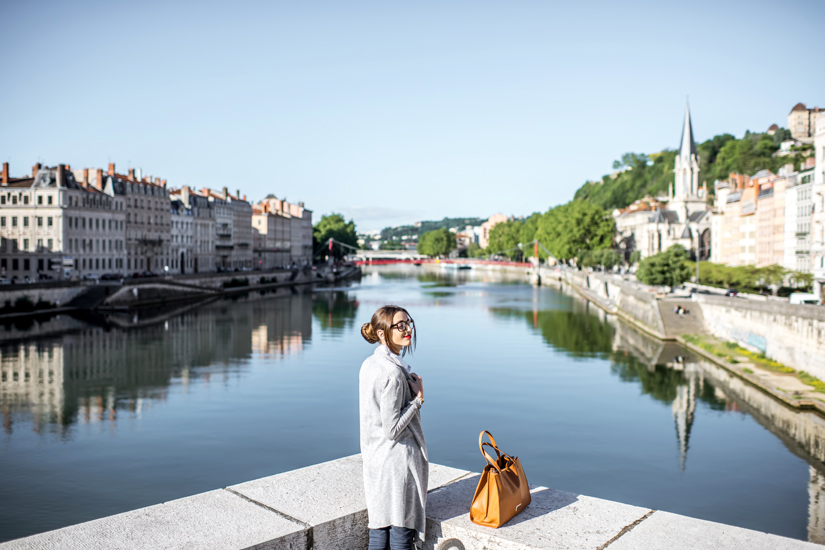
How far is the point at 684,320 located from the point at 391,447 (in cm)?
3336

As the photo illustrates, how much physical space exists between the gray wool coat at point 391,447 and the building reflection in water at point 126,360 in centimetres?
1639

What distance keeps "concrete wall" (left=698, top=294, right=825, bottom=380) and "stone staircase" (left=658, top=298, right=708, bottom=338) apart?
1.79m

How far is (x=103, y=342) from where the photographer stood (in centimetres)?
3244

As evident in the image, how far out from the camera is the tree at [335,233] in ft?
387

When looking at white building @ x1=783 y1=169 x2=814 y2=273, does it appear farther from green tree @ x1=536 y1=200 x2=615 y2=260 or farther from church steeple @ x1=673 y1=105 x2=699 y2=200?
church steeple @ x1=673 y1=105 x2=699 y2=200

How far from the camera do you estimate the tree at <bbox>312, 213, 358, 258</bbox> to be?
117938 mm

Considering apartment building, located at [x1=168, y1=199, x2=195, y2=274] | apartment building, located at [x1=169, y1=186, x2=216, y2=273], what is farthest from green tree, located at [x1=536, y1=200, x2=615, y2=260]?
apartment building, located at [x1=168, y1=199, x2=195, y2=274]

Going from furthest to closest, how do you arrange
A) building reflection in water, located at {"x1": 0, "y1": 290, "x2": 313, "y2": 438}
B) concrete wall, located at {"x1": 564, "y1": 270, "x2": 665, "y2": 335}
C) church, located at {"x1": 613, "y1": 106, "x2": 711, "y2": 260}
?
church, located at {"x1": 613, "y1": 106, "x2": 711, "y2": 260}, concrete wall, located at {"x1": 564, "y1": 270, "x2": 665, "y2": 335}, building reflection in water, located at {"x1": 0, "y1": 290, "x2": 313, "y2": 438}

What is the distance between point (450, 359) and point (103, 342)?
1533 centimetres

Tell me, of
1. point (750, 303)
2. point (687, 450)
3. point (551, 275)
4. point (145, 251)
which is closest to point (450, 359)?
point (750, 303)

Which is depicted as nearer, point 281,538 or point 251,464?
point 281,538

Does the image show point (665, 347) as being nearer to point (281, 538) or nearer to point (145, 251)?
point (281, 538)

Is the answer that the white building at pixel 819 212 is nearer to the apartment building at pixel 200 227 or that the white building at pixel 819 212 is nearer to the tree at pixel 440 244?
the apartment building at pixel 200 227

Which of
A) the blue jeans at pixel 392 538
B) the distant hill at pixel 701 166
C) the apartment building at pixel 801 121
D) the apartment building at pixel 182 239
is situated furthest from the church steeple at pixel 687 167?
the blue jeans at pixel 392 538
